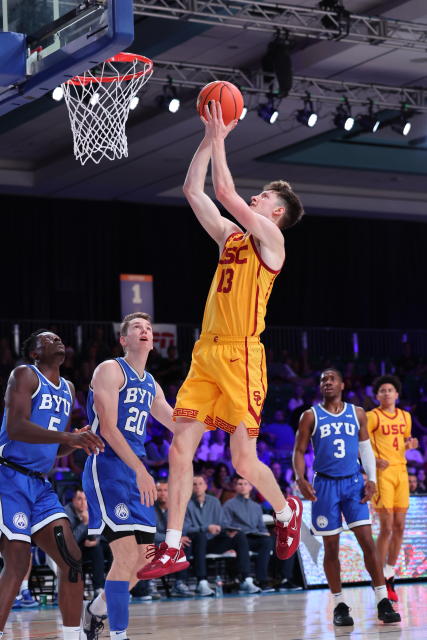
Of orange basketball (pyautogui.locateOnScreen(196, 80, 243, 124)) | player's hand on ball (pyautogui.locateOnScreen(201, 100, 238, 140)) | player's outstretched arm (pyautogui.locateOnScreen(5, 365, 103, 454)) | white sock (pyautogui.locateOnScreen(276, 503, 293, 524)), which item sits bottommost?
white sock (pyautogui.locateOnScreen(276, 503, 293, 524))

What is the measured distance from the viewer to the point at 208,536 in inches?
489

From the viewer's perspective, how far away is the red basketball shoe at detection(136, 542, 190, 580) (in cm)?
569

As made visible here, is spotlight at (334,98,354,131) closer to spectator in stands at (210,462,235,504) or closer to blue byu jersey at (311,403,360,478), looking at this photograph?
spectator in stands at (210,462,235,504)

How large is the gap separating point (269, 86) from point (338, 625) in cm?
819

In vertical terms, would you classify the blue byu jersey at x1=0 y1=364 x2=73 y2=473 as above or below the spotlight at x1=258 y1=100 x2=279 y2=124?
below

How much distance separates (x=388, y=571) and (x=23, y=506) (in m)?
5.21

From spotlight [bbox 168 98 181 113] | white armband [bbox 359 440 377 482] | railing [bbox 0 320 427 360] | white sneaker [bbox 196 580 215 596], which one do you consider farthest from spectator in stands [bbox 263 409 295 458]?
white armband [bbox 359 440 377 482]

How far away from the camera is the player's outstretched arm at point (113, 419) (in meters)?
6.76

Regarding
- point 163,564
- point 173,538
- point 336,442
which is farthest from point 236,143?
point 163,564

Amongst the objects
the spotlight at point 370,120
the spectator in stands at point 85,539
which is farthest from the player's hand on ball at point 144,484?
the spotlight at point 370,120

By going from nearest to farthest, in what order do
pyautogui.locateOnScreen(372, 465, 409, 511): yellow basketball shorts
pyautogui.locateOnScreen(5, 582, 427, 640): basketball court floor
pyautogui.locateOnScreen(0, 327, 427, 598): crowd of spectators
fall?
pyautogui.locateOnScreen(5, 582, 427, 640): basketball court floor
pyautogui.locateOnScreen(372, 465, 409, 511): yellow basketball shorts
pyautogui.locateOnScreen(0, 327, 427, 598): crowd of spectators

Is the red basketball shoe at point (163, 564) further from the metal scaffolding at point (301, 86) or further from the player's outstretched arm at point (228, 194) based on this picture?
the metal scaffolding at point (301, 86)

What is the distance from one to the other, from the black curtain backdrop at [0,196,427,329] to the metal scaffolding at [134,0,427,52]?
9.10m

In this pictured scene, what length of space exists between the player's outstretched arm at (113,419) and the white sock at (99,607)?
38.8 inches
